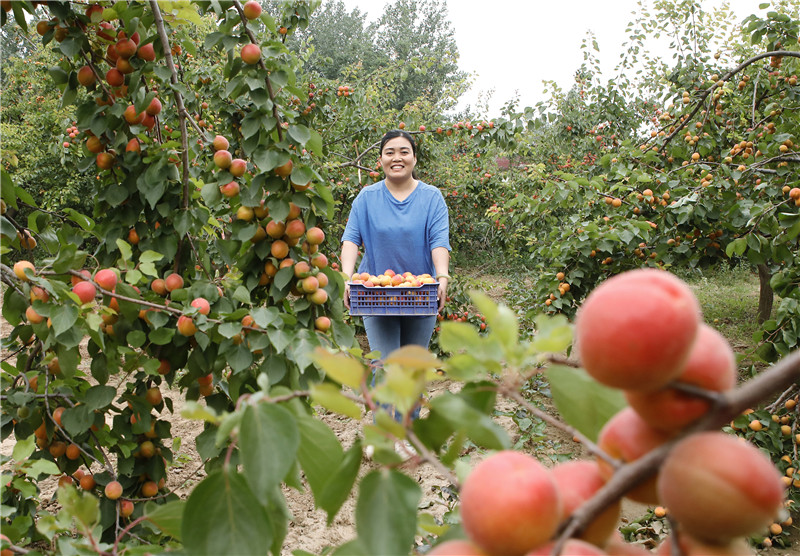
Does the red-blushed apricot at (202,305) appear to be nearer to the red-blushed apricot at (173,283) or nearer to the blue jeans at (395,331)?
the red-blushed apricot at (173,283)

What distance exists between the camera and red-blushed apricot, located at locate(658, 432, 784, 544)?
0.30 metres

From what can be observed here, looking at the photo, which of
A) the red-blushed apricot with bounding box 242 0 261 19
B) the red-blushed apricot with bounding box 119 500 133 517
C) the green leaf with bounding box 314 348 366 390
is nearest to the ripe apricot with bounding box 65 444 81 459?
the red-blushed apricot with bounding box 119 500 133 517

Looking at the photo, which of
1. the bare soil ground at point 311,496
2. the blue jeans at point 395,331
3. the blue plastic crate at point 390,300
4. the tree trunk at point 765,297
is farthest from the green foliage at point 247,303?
the tree trunk at point 765,297

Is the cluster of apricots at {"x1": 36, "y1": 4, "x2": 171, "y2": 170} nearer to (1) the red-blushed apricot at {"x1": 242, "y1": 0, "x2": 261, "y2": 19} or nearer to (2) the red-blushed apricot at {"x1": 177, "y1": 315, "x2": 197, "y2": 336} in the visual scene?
(1) the red-blushed apricot at {"x1": 242, "y1": 0, "x2": 261, "y2": 19}

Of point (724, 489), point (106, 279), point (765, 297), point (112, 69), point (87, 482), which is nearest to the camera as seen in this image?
point (724, 489)

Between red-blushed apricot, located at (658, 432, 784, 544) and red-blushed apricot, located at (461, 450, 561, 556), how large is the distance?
0.24ft

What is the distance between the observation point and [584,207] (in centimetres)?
368

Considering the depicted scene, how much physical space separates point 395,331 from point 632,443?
264 cm

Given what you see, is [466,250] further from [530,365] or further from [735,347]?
[530,365]

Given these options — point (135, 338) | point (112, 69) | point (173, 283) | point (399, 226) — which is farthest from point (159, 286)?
point (399, 226)

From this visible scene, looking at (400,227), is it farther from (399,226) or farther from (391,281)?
(391,281)

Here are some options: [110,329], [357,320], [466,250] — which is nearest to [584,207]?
[357,320]

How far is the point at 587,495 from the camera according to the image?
14.5 inches

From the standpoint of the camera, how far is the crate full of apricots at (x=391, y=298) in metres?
2.76
